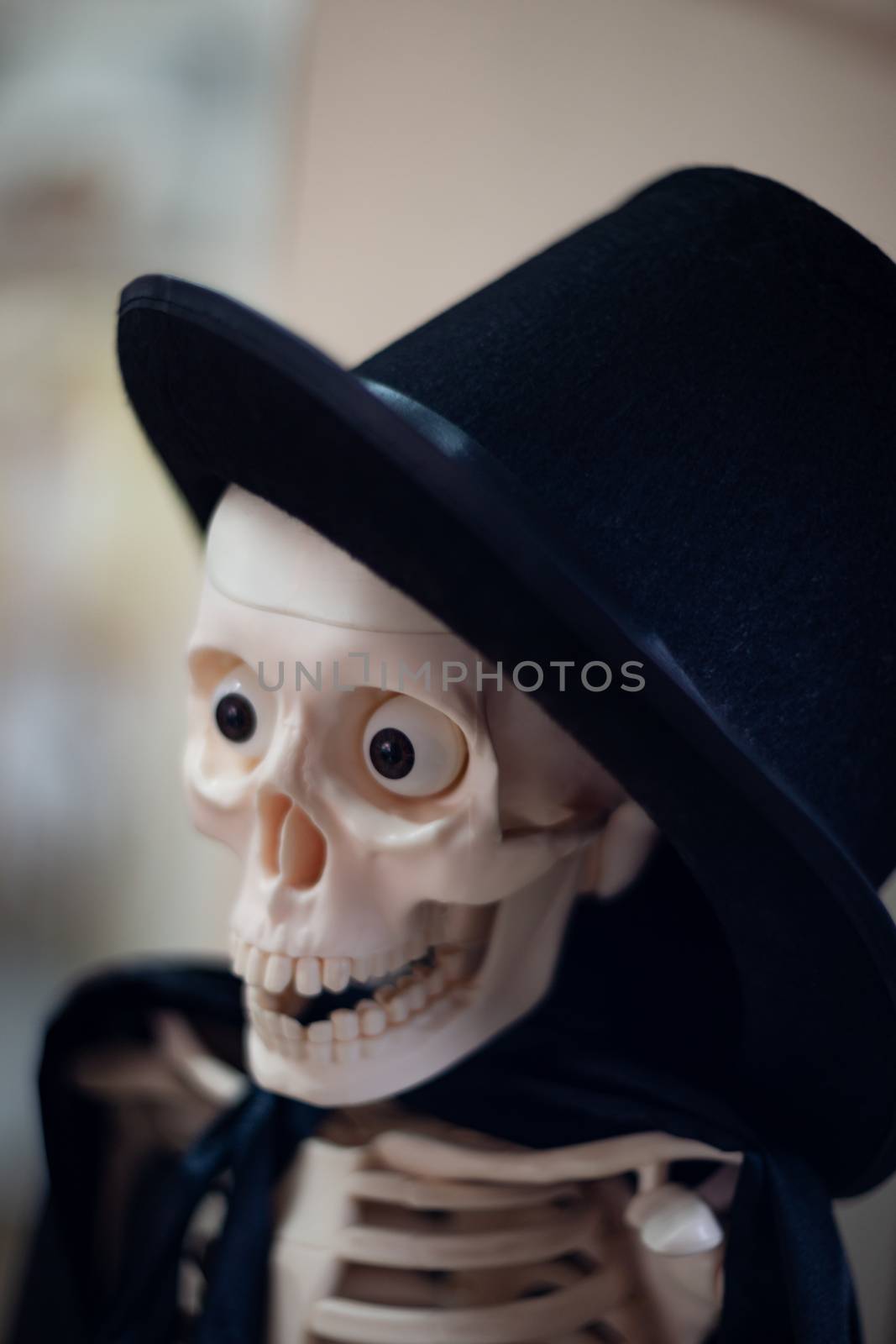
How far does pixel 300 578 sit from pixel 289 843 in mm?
141

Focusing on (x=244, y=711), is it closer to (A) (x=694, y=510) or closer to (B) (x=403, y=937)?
(B) (x=403, y=937)

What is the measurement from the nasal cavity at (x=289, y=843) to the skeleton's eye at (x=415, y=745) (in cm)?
6

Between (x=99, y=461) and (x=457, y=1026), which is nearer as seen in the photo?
(x=457, y=1026)

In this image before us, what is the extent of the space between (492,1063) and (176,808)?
67 centimetres

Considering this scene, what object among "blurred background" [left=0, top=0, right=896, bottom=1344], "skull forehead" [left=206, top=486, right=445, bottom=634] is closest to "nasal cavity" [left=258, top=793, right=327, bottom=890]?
"skull forehead" [left=206, top=486, right=445, bottom=634]

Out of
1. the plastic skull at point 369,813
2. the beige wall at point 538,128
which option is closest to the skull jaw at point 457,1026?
the plastic skull at point 369,813

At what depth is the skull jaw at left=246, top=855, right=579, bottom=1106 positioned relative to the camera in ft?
2.26

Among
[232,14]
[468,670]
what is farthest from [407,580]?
[232,14]

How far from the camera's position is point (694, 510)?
0.61m

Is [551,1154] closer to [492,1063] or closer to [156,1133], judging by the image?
[492,1063]

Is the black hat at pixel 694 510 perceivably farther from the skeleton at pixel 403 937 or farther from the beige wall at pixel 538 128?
the beige wall at pixel 538 128

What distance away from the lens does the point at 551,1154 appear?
0.70 metres

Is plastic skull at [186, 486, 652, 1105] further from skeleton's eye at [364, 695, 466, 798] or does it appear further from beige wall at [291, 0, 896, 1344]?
beige wall at [291, 0, 896, 1344]

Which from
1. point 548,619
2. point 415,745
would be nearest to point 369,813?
point 415,745
